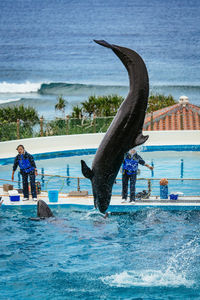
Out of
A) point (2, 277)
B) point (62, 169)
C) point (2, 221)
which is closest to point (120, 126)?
point (2, 277)

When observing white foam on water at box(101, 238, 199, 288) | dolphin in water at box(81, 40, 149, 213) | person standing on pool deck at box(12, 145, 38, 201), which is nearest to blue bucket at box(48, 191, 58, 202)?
person standing on pool deck at box(12, 145, 38, 201)

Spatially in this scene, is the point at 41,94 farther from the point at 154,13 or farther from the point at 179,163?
the point at 179,163

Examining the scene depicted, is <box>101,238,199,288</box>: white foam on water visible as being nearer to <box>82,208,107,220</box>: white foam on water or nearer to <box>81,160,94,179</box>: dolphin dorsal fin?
<box>82,208,107,220</box>: white foam on water

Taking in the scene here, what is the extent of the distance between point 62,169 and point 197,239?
7.95 metres

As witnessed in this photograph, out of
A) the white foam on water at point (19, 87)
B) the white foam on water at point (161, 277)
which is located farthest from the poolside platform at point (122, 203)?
the white foam on water at point (19, 87)

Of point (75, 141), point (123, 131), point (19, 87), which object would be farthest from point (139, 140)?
point (19, 87)

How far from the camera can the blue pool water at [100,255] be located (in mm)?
8238

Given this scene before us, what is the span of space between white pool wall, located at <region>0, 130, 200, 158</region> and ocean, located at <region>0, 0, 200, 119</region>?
47567 mm

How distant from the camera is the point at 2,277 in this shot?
8.72m

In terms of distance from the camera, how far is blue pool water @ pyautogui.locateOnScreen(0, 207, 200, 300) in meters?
8.24

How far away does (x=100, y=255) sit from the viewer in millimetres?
9508

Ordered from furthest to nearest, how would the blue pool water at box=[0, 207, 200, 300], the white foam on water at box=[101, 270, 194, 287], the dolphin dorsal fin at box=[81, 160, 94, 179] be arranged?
the white foam on water at box=[101, 270, 194, 287]
the blue pool water at box=[0, 207, 200, 300]
the dolphin dorsal fin at box=[81, 160, 94, 179]

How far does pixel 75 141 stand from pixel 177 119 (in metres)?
5.38

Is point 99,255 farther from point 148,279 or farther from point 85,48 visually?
point 85,48
